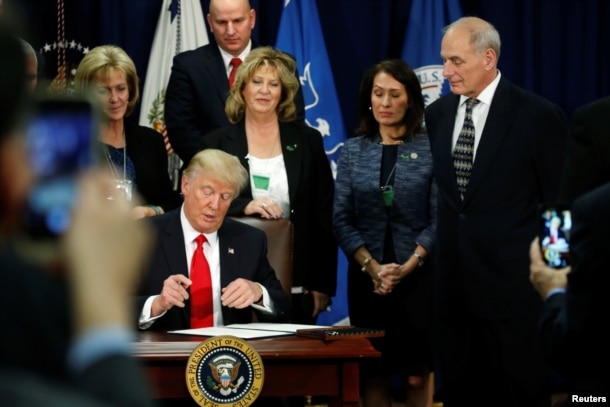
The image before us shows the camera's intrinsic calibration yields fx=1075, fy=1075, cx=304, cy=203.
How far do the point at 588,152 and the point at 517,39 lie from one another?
3459mm

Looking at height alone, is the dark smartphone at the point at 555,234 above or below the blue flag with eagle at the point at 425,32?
below

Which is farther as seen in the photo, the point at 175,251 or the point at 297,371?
the point at 175,251

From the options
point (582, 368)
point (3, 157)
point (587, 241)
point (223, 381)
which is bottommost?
point (223, 381)

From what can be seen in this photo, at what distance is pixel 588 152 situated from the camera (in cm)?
344

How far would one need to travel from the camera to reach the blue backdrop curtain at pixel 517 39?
6719mm

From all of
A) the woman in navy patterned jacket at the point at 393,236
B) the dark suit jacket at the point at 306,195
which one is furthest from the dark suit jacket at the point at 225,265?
the woman in navy patterned jacket at the point at 393,236

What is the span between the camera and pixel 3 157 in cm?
74

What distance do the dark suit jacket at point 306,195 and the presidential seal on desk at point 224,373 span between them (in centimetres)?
141

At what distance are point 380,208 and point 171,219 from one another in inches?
46.2

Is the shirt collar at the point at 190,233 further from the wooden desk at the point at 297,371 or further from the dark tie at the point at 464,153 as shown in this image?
the dark tie at the point at 464,153

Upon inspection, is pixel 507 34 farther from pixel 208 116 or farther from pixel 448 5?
pixel 208 116

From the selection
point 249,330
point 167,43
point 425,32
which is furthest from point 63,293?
point 425,32

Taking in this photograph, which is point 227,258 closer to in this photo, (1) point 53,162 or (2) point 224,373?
(2) point 224,373

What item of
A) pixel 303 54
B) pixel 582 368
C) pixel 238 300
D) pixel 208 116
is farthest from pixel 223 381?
pixel 303 54
